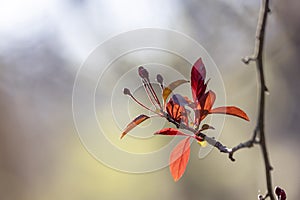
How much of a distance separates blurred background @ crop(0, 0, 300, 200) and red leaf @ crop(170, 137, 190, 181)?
1061 millimetres

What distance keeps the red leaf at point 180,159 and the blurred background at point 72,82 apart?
106cm

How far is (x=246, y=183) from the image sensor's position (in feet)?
5.23

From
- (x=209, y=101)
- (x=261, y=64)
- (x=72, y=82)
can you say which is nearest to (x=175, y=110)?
(x=209, y=101)

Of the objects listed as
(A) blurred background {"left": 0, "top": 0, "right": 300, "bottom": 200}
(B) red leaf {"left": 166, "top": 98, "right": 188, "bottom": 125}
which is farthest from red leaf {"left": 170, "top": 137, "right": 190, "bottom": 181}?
(A) blurred background {"left": 0, "top": 0, "right": 300, "bottom": 200}

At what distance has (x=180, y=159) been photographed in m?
0.33

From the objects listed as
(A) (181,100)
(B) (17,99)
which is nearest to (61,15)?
(B) (17,99)

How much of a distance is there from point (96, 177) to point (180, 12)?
2.42 feet

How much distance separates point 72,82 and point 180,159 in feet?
4.68

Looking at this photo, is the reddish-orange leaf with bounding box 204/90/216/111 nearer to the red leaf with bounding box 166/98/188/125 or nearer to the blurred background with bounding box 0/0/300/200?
the red leaf with bounding box 166/98/188/125

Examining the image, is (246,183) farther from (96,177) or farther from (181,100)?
(181,100)

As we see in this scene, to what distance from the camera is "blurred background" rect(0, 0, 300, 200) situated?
156 cm

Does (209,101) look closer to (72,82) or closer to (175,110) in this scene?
(175,110)

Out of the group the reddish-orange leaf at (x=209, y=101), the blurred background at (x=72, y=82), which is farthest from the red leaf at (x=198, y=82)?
the blurred background at (x=72, y=82)

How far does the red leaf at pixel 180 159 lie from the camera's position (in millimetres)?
332
